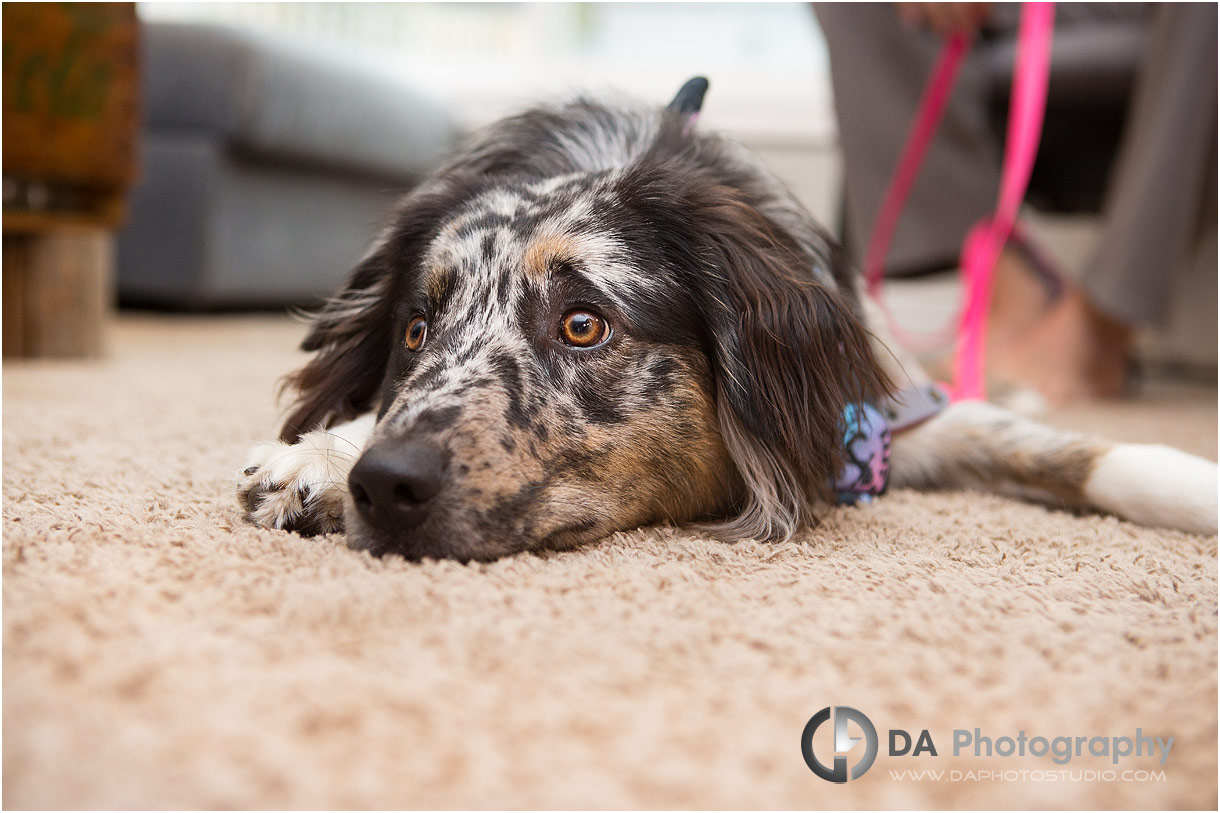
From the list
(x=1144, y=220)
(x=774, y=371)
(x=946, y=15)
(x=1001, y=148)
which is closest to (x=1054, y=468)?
(x=774, y=371)

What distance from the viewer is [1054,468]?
1944 millimetres

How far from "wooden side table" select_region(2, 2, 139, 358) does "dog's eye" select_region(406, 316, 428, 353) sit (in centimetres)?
221

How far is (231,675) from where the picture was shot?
0.89 m

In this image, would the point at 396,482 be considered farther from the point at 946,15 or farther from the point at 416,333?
the point at 946,15

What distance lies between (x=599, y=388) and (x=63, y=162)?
2.71 m

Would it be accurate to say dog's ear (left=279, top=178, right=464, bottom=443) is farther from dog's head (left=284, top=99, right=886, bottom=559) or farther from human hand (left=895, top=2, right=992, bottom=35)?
human hand (left=895, top=2, right=992, bottom=35)

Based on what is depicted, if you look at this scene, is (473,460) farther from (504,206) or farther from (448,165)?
(448,165)

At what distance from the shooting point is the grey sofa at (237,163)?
5.05 meters

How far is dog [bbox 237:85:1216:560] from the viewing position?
133 cm

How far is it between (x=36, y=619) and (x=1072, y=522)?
1700 millimetres

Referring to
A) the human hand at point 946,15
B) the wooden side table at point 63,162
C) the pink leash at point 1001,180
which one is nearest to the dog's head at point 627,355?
the pink leash at point 1001,180

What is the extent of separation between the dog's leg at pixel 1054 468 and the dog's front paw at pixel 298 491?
4.06ft

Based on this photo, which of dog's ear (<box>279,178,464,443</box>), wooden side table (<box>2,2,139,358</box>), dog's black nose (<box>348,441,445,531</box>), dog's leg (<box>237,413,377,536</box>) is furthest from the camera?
wooden side table (<box>2,2,139,358</box>)

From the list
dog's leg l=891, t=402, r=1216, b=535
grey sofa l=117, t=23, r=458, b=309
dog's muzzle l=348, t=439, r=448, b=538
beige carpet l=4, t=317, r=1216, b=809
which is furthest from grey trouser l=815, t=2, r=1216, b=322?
dog's muzzle l=348, t=439, r=448, b=538
